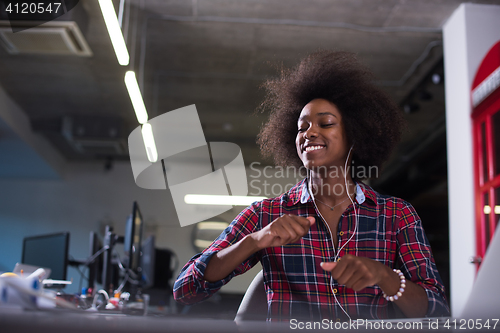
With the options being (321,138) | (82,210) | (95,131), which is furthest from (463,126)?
(82,210)

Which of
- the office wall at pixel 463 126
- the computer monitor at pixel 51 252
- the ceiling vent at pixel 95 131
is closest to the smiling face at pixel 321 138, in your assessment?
the computer monitor at pixel 51 252

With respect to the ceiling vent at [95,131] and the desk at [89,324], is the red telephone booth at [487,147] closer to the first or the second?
the desk at [89,324]

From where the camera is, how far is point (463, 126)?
3.46 metres

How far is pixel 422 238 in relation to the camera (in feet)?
4.13

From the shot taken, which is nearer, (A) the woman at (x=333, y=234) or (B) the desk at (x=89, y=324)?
(B) the desk at (x=89, y=324)

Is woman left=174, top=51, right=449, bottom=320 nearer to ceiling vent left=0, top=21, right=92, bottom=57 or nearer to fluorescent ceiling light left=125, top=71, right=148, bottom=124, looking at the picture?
fluorescent ceiling light left=125, top=71, right=148, bottom=124

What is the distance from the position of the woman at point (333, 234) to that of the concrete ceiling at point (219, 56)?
1.41 m

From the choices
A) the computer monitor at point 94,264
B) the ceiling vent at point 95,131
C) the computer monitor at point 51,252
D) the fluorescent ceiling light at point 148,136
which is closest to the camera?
the computer monitor at point 51,252

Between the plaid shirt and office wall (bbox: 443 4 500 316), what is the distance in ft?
7.56

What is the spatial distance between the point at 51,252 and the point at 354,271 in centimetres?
267

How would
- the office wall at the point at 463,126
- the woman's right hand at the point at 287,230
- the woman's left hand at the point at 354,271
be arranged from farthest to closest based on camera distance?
1. the office wall at the point at 463,126
2. the woman's right hand at the point at 287,230
3. the woman's left hand at the point at 354,271

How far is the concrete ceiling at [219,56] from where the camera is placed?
13.0 feet

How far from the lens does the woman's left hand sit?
0.77 m

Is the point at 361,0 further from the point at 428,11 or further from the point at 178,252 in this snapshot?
the point at 178,252
